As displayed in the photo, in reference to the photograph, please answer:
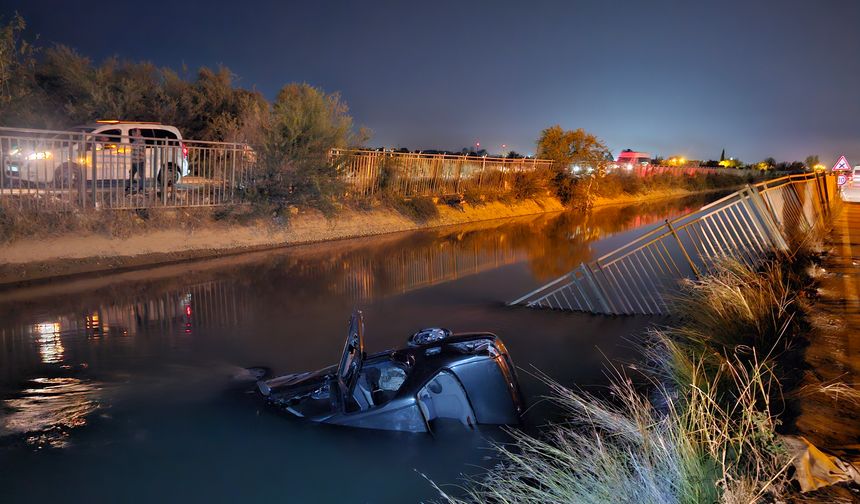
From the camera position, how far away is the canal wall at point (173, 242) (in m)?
14.2

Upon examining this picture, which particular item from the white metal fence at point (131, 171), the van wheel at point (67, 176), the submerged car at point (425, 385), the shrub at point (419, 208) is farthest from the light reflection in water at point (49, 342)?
the shrub at point (419, 208)

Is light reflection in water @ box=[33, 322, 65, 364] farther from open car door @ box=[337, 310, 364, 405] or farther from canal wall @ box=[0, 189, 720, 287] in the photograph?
open car door @ box=[337, 310, 364, 405]

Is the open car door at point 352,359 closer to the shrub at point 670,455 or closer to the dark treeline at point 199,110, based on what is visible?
the shrub at point 670,455

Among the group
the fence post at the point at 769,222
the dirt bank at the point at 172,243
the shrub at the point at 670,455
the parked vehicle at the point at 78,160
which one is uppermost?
the parked vehicle at the point at 78,160

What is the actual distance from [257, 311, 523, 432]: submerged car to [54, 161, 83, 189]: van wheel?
12.1 m

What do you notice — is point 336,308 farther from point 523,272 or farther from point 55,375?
point 523,272

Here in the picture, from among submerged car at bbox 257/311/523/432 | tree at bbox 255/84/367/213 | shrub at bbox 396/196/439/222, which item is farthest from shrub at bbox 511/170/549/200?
submerged car at bbox 257/311/523/432

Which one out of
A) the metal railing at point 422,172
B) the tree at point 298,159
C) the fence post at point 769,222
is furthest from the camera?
the metal railing at point 422,172

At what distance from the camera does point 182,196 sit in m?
18.2

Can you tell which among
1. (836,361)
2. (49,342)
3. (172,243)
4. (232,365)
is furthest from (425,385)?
(172,243)

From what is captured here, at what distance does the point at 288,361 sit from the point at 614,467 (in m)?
5.96

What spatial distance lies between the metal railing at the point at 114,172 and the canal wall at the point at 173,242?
0.94 meters

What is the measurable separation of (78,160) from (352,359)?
13394 millimetres

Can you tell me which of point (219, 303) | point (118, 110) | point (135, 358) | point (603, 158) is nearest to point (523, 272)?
point (219, 303)
